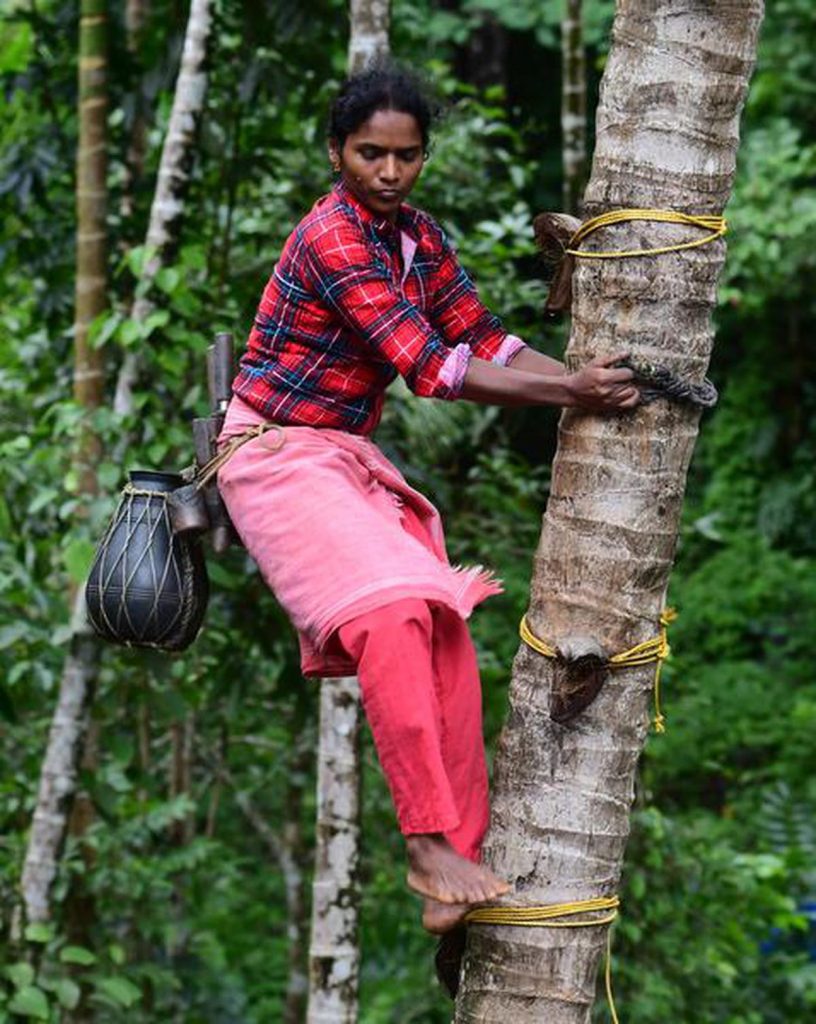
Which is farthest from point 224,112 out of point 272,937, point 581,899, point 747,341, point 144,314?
point 747,341

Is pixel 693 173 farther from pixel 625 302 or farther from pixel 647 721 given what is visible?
pixel 647 721

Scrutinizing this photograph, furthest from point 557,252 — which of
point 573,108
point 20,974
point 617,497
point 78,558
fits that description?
point 573,108

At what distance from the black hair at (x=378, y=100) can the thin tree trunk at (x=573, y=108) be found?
9.47ft

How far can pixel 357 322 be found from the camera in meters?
2.76

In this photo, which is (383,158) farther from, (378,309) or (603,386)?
(603,386)

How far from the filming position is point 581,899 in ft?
8.61

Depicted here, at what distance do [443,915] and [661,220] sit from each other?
3.65 feet

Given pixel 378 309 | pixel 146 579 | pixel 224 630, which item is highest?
pixel 378 309

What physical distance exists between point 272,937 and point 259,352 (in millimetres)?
6243

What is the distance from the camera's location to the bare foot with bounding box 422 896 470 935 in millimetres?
2578

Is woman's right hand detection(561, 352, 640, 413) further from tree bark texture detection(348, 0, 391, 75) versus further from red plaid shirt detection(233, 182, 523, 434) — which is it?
tree bark texture detection(348, 0, 391, 75)

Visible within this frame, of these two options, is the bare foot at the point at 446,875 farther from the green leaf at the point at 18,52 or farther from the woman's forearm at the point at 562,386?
the green leaf at the point at 18,52

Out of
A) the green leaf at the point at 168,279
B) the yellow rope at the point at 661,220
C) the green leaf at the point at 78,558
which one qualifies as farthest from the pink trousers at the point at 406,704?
the green leaf at the point at 168,279

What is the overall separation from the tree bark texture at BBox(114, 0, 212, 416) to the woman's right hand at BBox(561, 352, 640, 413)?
103 inches
